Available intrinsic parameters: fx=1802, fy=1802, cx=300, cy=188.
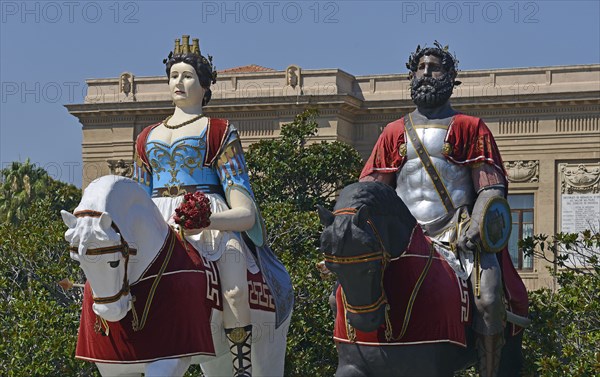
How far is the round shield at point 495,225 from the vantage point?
551 inches

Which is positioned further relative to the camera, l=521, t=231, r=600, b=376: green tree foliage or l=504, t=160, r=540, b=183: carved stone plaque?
l=504, t=160, r=540, b=183: carved stone plaque

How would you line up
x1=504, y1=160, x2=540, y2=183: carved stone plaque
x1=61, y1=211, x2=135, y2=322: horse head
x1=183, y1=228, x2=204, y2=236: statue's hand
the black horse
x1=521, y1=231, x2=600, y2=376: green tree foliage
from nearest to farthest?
x1=61, y1=211, x2=135, y2=322: horse head → the black horse → x1=183, y1=228, x2=204, y2=236: statue's hand → x1=521, y1=231, x2=600, y2=376: green tree foliage → x1=504, y1=160, x2=540, y2=183: carved stone plaque

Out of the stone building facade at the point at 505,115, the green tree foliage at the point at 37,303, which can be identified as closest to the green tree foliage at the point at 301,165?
the green tree foliage at the point at 37,303

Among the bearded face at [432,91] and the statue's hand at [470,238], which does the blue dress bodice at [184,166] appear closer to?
the bearded face at [432,91]

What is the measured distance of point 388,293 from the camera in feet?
43.7

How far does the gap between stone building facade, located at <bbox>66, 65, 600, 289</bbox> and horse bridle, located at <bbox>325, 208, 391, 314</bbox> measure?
5088 cm

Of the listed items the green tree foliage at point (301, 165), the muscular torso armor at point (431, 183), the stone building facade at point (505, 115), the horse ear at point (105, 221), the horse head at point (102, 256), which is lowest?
the horse head at point (102, 256)

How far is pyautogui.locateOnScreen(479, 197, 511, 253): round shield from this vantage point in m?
14.0

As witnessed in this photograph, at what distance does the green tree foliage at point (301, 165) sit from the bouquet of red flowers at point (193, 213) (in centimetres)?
2603

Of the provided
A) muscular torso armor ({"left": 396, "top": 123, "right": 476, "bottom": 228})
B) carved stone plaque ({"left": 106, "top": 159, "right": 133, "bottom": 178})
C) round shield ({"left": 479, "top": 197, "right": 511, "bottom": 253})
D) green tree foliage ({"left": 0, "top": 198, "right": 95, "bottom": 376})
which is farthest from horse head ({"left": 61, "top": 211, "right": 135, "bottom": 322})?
carved stone plaque ({"left": 106, "top": 159, "right": 133, "bottom": 178})

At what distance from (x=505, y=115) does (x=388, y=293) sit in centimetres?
5230

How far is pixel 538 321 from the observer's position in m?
16.5

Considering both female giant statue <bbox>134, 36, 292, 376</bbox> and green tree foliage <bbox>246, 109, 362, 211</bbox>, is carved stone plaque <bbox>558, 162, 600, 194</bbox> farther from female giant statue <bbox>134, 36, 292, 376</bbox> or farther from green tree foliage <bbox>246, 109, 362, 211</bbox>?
female giant statue <bbox>134, 36, 292, 376</bbox>

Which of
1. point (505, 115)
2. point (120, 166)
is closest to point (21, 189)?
point (120, 166)
